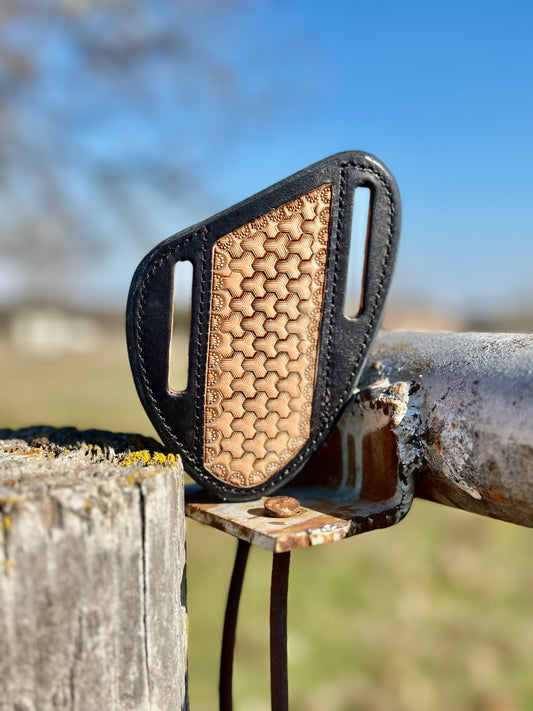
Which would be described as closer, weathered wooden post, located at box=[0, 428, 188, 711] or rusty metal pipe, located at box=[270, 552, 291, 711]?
weathered wooden post, located at box=[0, 428, 188, 711]

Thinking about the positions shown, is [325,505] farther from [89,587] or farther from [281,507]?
[89,587]

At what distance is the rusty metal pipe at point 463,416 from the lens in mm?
1131

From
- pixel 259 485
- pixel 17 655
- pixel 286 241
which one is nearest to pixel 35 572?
pixel 17 655

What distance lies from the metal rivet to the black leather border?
90mm

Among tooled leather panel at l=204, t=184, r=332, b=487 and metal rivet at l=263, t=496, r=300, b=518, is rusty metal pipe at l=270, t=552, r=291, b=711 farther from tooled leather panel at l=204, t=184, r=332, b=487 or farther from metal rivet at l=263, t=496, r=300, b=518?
tooled leather panel at l=204, t=184, r=332, b=487

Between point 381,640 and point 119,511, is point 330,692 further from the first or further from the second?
point 119,511

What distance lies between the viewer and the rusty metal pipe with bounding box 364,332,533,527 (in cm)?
113

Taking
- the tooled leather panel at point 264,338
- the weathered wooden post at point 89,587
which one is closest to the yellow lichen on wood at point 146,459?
the weathered wooden post at point 89,587

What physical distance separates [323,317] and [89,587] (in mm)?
724

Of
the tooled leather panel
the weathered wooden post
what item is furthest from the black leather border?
the weathered wooden post

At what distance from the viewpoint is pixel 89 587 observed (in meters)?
0.98

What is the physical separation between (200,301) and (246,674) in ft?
8.80

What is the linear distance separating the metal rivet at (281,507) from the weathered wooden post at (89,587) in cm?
22

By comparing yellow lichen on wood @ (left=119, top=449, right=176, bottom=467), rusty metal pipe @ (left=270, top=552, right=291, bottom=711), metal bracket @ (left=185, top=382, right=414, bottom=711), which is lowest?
rusty metal pipe @ (left=270, top=552, right=291, bottom=711)
